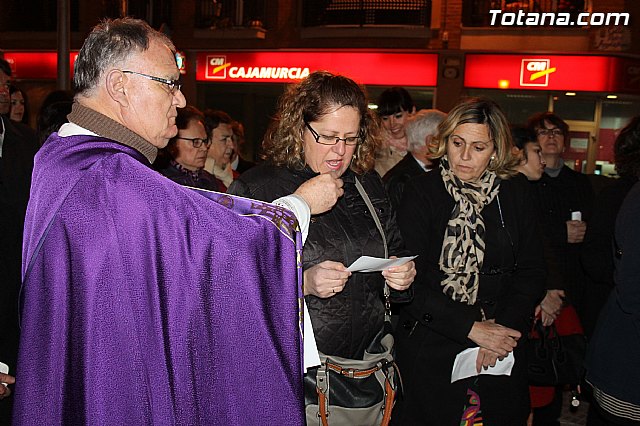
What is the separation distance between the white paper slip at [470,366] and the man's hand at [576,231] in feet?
5.64

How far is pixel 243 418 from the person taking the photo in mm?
2172

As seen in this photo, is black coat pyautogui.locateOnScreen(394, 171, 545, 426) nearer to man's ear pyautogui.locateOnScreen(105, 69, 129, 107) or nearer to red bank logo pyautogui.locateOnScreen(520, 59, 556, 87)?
man's ear pyautogui.locateOnScreen(105, 69, 129, 107)

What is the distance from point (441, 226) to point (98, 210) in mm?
1938

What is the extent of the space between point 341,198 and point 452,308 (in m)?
0.84

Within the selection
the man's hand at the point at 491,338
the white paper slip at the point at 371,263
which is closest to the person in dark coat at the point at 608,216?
the man's hand at the point at 491,338

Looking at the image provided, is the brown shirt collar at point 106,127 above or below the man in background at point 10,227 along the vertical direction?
above

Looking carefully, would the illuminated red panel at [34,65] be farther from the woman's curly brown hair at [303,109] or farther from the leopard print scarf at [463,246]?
the leopard print scarf at [463,246]

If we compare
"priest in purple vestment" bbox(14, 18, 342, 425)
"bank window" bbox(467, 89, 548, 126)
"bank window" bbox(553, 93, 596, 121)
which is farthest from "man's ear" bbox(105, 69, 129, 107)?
"bank window" bbox(553, 93, 596, 121)

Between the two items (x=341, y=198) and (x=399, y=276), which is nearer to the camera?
(x=399, y=276)

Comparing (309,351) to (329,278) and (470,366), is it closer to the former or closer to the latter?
(329,278)

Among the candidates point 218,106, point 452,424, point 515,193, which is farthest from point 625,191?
point 218,106

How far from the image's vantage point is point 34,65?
19.2 m

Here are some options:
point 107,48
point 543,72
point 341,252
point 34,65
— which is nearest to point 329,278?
point 341,252

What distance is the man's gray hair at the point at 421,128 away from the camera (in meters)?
5.03
